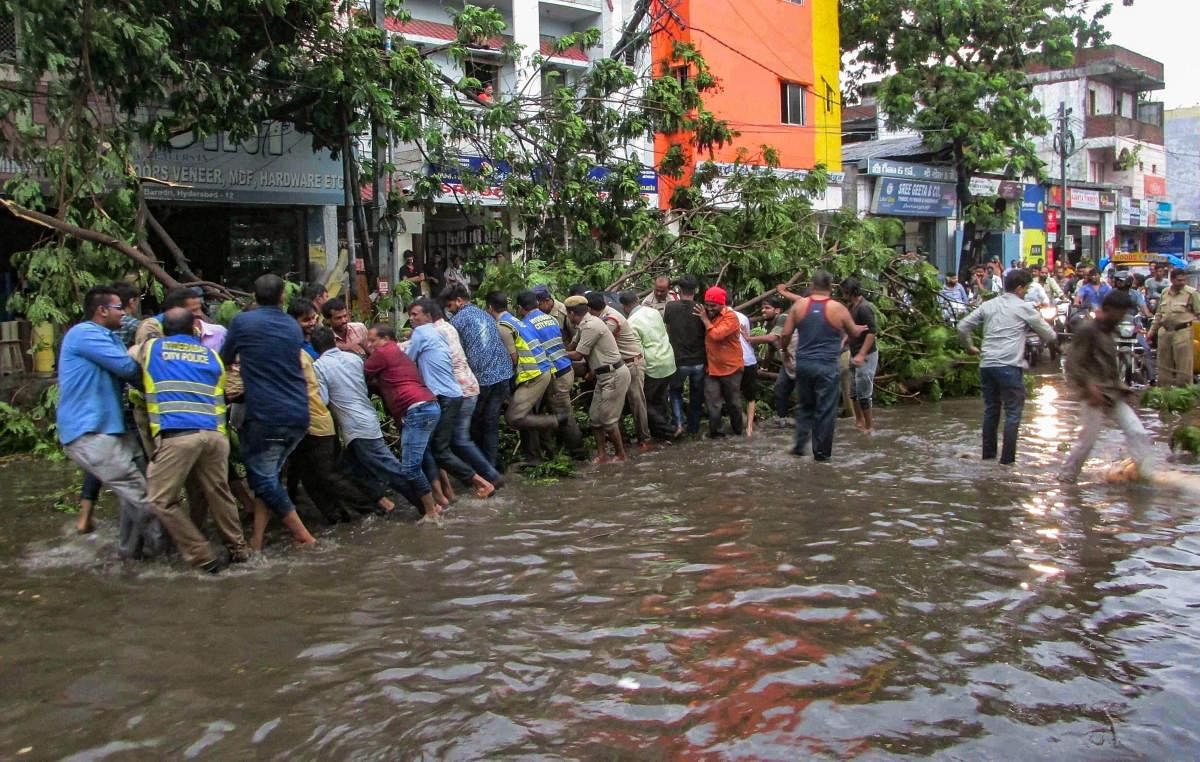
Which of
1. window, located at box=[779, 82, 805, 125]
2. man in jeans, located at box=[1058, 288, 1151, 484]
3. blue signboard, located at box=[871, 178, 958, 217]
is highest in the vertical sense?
window, located at box=[779, 82, 805, 125]

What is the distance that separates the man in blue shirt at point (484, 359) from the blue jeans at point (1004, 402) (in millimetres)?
4253

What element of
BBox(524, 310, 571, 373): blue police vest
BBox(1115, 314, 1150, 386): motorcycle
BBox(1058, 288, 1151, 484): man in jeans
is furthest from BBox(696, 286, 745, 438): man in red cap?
BBox(1115, 314, 1150, 386): motorcycle

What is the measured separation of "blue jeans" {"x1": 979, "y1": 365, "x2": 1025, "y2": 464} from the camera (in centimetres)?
868

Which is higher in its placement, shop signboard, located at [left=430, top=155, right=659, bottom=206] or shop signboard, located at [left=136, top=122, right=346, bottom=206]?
shop signboard, located at [left=136, top=122, right=346, bottom=206]

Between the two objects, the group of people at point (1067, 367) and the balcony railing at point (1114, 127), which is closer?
the group of people at point (1067, 367)

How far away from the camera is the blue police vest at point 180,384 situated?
20.2 ft

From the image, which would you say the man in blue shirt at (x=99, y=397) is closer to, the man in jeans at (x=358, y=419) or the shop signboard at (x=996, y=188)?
the man in jeans at (x=358, y=419)

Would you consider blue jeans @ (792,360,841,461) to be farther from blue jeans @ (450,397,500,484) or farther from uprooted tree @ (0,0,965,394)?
uprooted tree @ (0,0,965,394)

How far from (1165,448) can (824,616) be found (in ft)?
22.1

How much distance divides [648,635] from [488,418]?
14.1 ft

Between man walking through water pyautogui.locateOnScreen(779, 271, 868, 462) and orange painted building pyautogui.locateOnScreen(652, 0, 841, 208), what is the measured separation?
14.3m

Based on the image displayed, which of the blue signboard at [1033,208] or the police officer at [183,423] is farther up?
the blue signboard at [1033,208]

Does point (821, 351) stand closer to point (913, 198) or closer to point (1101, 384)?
point (1101, 384)

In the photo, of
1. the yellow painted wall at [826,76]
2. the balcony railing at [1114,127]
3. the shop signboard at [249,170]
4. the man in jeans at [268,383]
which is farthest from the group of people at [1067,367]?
the balcony railing at [1114,127]
